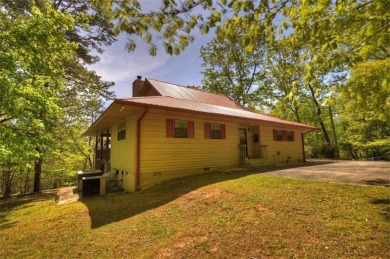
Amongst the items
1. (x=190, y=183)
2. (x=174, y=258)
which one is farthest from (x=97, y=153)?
(x=174, y=258)

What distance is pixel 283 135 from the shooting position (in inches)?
667

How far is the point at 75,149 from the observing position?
765 inches

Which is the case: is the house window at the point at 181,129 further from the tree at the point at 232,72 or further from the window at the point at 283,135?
the tree at the point at 232,72

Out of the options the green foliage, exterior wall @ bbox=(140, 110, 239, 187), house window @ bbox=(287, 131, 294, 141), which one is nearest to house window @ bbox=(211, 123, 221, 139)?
exterior wall @ bbox=(140, 110, 239, 187)

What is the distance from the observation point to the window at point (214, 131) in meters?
11.8

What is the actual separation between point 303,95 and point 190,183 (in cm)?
2680

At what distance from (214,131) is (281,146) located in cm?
719

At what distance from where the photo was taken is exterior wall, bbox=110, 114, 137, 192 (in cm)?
946

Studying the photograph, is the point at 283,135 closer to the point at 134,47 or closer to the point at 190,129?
the point at 190,129

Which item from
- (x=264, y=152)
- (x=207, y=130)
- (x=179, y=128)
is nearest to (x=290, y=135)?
(x=264, y=152)

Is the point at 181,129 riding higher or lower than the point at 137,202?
higher

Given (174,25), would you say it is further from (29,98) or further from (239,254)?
(29,98)

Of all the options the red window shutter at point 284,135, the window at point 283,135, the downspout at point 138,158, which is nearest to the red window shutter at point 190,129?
the downspout at point 138,158

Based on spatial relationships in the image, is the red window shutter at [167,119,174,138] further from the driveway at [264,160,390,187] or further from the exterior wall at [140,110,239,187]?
the driveway at [264,160,390,187]
